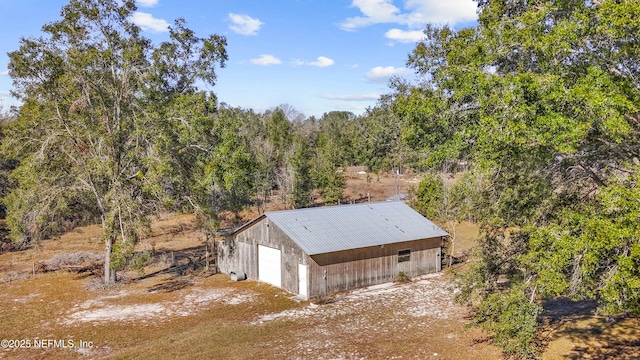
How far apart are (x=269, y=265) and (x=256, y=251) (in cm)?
127

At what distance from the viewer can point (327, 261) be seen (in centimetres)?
2216

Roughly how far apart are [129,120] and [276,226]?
960 cm

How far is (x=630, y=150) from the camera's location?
1116 centimetres

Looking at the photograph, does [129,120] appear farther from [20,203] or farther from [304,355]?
[304,355]

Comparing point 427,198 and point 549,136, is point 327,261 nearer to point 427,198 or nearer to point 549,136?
point 549,136

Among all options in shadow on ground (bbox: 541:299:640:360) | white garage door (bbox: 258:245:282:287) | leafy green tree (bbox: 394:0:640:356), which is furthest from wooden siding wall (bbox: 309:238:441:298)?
leafy green tree (bbox: 394:0:640:356)

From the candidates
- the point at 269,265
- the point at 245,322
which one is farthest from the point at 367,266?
the point at 245,322

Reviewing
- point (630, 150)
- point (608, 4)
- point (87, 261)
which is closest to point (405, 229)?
point (630, 150)

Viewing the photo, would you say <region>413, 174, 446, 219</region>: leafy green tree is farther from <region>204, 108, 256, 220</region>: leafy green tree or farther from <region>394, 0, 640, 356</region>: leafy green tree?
<region>394, 0, 640, 356</region>: leafy green tree

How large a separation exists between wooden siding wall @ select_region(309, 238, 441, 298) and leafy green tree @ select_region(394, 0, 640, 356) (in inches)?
342

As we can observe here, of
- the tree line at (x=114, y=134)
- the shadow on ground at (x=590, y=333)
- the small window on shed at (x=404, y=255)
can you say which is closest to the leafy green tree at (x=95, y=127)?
the tree line at (x=114, y=134)

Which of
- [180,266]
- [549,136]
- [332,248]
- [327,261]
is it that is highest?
[549,136]

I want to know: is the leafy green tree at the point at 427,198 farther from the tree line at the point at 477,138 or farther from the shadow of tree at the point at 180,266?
the shadow of tree at the point at 180,266

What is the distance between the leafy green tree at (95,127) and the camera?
21906mm
